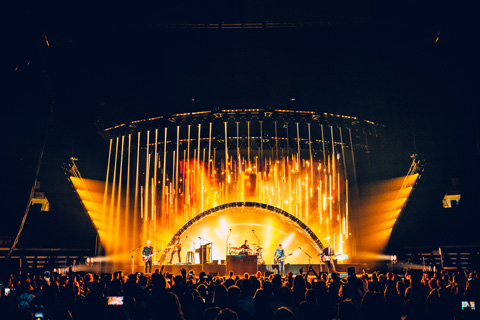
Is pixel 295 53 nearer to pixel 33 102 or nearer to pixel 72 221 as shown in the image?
pixel 33 102

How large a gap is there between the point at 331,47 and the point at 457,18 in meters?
3.01

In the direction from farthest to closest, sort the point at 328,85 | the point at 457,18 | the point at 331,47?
1. the point at 328,85
2. the point at 331,47
3. the point at 457,18

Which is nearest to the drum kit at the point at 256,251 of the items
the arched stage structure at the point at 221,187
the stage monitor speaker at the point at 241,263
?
the arched stage structure at the point at 221,187

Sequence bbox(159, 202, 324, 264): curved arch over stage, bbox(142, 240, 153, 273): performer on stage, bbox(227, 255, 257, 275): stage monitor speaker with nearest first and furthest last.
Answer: bbox(227, 255, 257, 275): stage monitor speaker → bbox(142, 240, 153, 273): performer on stage → bbox(159, 202, 324, 264): curved arch over stage

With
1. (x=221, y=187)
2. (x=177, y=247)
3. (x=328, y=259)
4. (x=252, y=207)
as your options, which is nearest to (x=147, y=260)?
(x=177, y=247)

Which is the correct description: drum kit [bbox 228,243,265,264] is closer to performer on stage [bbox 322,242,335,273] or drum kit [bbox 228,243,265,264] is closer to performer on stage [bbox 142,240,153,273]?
performer on stage [bbox 322,242,335,273]

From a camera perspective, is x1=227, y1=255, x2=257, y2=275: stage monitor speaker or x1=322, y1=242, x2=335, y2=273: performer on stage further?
x1=322, y1=242, x2=335, y2=273: performer on stage

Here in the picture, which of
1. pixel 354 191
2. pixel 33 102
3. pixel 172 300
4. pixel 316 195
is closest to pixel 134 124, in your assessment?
pixel 33 102

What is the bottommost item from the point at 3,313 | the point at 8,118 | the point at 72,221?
the point at 3,313

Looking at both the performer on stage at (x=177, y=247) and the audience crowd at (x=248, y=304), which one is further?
the performer on stage at (x=177, y=247)

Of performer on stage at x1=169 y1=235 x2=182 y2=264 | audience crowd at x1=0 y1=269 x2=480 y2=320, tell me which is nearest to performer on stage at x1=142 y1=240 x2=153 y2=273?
performer on stage at x1=169 y1=235 x2=182 y2=264

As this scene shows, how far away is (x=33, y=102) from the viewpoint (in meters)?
12.6

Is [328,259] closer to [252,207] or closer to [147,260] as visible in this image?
[252,207]

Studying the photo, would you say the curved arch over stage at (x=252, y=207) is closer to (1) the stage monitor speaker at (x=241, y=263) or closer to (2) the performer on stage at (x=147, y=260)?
(2) the performer on stage at (x=147, y=260)
